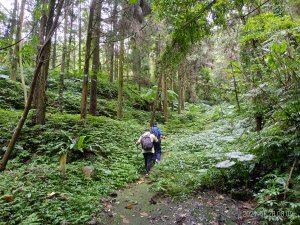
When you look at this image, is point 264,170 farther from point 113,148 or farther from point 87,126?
point 87,126

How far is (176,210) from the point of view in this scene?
478 centimetres

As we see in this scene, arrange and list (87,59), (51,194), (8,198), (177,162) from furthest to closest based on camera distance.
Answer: (87,59)
(177,162)
(51,194)
(8,198)

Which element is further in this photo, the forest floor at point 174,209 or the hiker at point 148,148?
the hiker at point 148,148

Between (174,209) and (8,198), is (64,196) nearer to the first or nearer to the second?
(8,198)

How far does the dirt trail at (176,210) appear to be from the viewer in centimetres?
435

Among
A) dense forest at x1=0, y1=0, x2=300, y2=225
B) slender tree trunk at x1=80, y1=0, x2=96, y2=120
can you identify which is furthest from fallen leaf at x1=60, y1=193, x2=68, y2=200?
slender tree trunk at x1=80, y1=0, x2=96, y2=120

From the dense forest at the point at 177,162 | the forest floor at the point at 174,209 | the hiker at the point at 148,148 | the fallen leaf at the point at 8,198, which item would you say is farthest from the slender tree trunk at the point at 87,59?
the fallen leaf at the point at 8,198

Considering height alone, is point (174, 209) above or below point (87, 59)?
below

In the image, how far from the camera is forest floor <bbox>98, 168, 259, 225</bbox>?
435 cm

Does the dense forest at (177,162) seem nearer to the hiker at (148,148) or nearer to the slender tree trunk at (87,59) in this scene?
the hiker at (148,148)

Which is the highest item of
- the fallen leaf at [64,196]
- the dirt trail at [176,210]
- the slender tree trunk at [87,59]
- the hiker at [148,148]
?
the slender tree trunk at [87,59]

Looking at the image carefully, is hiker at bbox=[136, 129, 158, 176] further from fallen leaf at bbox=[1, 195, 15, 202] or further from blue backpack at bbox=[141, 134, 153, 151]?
fallen leaf at bbox=[1, 195, 15, 202]

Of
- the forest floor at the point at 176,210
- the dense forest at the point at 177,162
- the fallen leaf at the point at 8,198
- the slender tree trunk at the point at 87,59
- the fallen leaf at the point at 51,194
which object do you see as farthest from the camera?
the slender tree trunk at the point at 87,59

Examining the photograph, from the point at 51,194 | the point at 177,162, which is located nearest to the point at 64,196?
the point at 51,194
